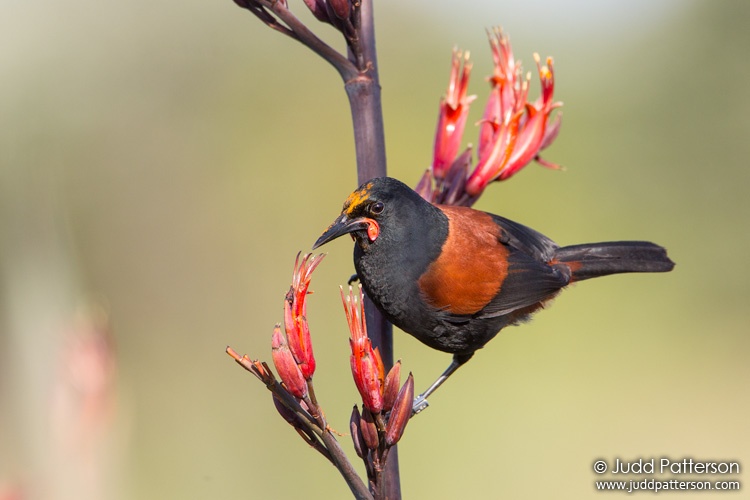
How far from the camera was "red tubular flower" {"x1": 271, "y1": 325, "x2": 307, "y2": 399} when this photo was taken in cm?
188

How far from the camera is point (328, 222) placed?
7.93 meters

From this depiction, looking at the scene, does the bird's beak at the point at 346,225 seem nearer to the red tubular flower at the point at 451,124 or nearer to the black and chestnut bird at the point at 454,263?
the black and chestnut bird at the point at 454,263

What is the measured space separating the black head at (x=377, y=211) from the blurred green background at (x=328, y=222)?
2835mm

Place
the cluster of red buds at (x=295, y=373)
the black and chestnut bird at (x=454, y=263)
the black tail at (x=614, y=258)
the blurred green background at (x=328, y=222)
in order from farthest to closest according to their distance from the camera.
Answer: the blurred green background at (x=328, y=222) < the black tail at (x=614, y=258) < the black and chestnut bird at (x=454, y=263) < the cluster of red buds at (x=295, y=373)

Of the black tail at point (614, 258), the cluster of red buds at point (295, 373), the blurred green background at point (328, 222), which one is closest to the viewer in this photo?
the cluster of red buds at point (295, 373)

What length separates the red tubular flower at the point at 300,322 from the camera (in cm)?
192

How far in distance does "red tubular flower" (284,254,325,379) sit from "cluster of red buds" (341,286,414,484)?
11 cm

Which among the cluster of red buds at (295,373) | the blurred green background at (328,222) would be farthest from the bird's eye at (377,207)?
the blurred green background at (328,222)

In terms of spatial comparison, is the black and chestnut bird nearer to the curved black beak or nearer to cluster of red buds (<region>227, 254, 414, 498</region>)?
the curved black beak

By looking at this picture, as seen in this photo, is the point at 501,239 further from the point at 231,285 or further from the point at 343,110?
the point at 343,110

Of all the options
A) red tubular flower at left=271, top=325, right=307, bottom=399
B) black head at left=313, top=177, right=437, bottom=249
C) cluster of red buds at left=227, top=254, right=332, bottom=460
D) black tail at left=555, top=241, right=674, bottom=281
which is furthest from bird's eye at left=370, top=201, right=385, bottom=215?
black tail at left=555, top=241, right=674, bottom=281

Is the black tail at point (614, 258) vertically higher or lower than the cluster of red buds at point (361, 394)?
higher

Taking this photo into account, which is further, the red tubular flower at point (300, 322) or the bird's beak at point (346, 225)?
the bird's beak at point (346, 225)

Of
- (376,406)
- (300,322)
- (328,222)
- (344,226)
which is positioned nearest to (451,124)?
(344,226)
